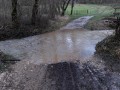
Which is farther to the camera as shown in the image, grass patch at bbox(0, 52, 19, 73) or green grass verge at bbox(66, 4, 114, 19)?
green grass verge at bbox(66, 4, 114, 19)

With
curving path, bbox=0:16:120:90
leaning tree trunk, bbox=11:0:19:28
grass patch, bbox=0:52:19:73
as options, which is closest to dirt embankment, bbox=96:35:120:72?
curving path, bbox=0:16:120:90

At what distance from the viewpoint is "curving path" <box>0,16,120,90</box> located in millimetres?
12199

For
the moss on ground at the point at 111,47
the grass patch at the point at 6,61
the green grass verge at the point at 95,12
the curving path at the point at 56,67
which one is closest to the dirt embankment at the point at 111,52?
the moss on ground at the point at 111,47

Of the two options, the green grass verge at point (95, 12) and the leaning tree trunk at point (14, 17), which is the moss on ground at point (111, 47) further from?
the green grass verge at point (95, 12)

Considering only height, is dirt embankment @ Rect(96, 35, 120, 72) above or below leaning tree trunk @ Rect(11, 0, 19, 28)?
below

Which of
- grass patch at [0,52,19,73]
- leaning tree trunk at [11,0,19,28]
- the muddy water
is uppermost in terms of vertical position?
leaning tree trunk at [11,0,19,28]

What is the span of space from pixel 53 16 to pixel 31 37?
869 centimetres

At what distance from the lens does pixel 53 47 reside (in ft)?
66.3

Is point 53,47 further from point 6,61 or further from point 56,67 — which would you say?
point 56,67

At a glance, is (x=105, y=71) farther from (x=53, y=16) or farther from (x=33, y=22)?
(x=53, y=16)

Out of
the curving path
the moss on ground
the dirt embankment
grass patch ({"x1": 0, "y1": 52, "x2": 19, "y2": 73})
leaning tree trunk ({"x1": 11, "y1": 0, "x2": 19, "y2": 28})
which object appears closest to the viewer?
the curving path

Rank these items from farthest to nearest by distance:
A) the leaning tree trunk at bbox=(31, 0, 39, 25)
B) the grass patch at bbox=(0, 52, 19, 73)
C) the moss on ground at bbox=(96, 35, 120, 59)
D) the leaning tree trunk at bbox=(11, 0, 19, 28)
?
the leaning tree trunk at bbox=(31, 0, 39, 25), the leaning tree trunk at bbox=(11, 0, 19, 28), the moss on ground at bbox=(96, 35, 120, 59), the grass patch at bbox=(0, 52, 19, 73)

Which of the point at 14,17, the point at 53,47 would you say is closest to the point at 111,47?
the point at 53,47

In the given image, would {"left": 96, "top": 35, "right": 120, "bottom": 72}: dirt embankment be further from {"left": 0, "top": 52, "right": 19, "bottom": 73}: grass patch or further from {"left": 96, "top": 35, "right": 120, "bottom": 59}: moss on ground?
{"left": 0, "top": 52, "right": 19, "bottom": 73}: grass patch
